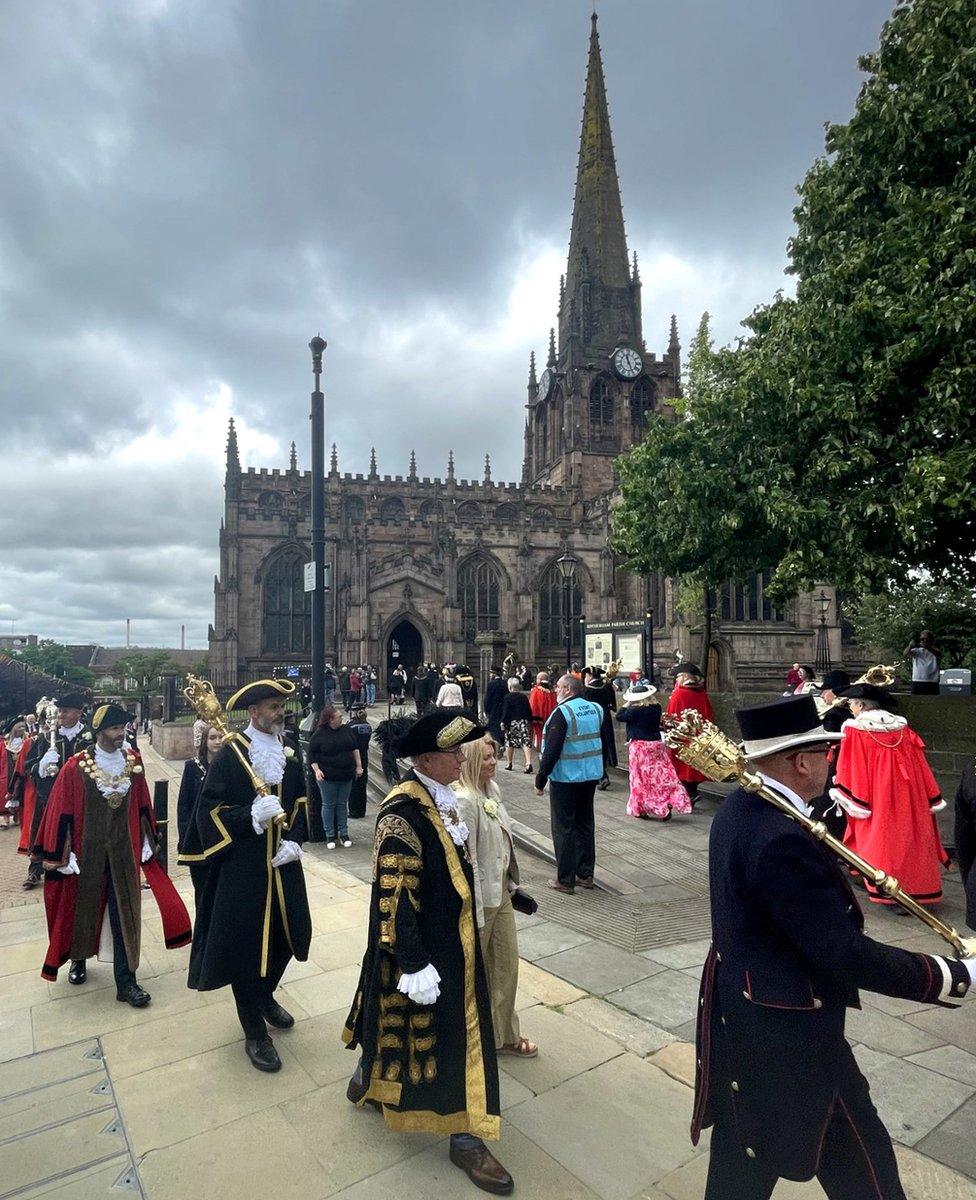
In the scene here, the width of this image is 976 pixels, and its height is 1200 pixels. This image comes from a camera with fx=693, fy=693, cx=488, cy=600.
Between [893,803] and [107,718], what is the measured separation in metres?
6.62

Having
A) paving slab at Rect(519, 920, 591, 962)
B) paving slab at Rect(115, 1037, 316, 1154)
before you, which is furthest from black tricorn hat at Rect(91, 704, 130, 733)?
paving slab at Rect(519, 920, 591, 962)

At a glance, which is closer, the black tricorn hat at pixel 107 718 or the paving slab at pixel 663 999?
the paving slab at pixel 663 999

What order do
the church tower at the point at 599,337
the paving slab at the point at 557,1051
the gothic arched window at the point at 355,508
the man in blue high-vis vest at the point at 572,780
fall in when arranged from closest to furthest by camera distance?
the paving slab at the point at 557,1051, the man in blue high-vis vest at the point at 572,780, the gothic arched window at the point at 355,508, the church tower at the point at 599,337

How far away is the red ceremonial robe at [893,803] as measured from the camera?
611 centimetres

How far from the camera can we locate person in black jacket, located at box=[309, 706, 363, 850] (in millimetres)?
9078

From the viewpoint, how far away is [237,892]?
13.1 ft

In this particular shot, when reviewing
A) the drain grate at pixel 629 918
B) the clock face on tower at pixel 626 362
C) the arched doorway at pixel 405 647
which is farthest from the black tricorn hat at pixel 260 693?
the clock face on tower at pixel 626 362

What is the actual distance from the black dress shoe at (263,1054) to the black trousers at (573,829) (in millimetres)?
3514

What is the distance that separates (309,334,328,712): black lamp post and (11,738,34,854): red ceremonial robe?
11.6 ft

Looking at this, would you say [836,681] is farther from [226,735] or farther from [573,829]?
[226,735]

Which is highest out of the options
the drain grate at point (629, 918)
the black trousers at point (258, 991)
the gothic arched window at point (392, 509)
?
the gothic arched window at point (392, 509)

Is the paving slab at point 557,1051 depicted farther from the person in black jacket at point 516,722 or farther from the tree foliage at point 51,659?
the tree foliage at point 51,659

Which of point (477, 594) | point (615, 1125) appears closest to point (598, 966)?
point (615, 1125)

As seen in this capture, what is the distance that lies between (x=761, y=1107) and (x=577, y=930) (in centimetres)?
400
